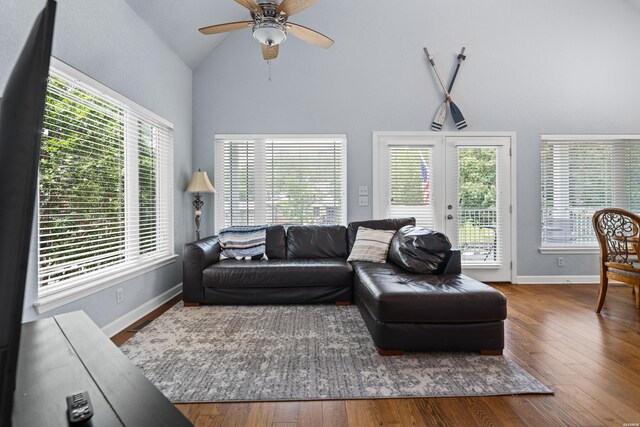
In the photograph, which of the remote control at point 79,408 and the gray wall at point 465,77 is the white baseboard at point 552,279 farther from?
the remote control at point 79,408

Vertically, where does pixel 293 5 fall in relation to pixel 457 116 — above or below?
above

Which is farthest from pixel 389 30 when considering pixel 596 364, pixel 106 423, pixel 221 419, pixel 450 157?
pixel 106 423

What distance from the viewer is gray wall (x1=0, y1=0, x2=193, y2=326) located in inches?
80.0

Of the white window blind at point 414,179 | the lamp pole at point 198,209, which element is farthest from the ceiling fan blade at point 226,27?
the white window blind at point 414,179

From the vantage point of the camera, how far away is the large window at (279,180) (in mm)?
4602

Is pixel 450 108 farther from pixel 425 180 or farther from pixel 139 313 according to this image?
pixel 139 313

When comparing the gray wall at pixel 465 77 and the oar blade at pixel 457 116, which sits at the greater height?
the gray wall at pixel 465 77

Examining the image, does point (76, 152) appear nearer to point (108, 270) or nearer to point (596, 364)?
point (108, 270)

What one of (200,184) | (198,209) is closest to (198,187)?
(200,184)

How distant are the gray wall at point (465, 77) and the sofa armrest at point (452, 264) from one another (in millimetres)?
2152

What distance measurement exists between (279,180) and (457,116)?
2.51 m

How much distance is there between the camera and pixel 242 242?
159 inches

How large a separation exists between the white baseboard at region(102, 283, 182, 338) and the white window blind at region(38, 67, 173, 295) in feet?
1.38

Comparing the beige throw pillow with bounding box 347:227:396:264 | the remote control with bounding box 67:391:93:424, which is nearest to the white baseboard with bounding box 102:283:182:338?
the beige throw pillow with bounding box 347:227:396:264
